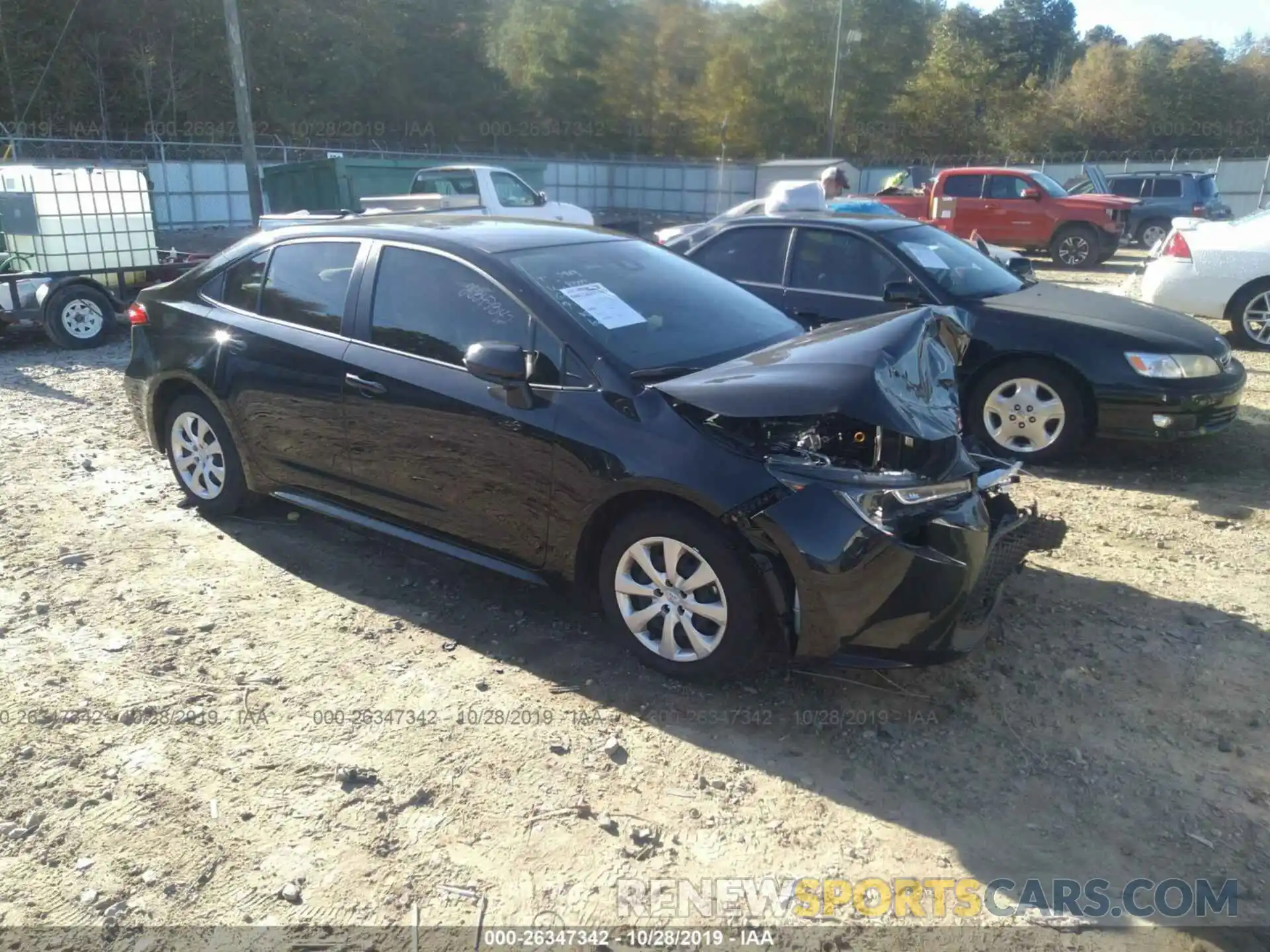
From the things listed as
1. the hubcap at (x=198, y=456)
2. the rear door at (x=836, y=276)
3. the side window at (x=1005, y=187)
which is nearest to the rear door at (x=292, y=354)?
the hubcap at (x=198, y=456)

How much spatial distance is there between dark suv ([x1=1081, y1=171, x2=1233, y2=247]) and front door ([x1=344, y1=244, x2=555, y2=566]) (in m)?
21.7

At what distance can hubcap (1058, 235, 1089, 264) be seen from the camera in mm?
18234

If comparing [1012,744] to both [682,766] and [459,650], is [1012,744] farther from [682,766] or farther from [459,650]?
[459,650]

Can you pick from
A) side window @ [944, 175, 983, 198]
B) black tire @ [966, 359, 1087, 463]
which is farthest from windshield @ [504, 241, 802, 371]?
side window @ [944, 175, 983, 198]

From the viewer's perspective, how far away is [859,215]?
691 centimetres

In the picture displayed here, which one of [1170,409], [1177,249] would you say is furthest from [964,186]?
[1170,409]

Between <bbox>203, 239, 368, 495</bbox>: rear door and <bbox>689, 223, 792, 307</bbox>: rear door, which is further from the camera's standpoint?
<bbox>689, 223, 792, 307</bbox>: rear door

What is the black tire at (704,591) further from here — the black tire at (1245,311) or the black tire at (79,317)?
the black tire at (79,317)

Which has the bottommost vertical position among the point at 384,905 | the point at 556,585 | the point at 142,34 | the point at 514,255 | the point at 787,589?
the point at 384,905

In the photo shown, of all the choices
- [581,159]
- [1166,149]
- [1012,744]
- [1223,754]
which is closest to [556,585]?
[1012,744]

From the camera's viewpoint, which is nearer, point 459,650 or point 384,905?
point 384,905

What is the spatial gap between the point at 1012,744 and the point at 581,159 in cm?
3403

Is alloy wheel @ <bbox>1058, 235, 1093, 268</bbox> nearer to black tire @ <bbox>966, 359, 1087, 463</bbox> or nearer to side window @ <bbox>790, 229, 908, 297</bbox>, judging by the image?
side window @ <bbox>790, 229, 908, 297</bbox>

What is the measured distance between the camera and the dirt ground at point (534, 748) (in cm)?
270
